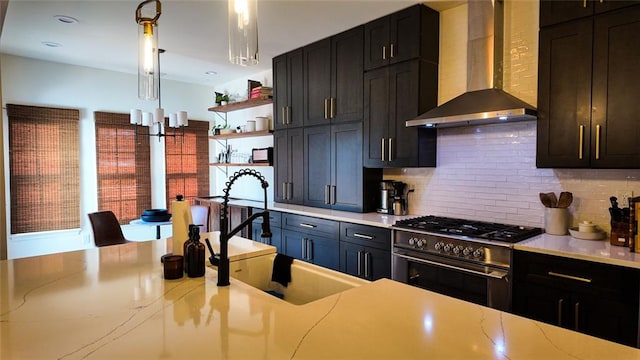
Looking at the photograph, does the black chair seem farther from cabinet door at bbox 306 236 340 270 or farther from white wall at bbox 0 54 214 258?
cabinet door at bbox 306 236 340 270

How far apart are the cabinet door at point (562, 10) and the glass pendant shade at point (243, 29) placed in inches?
84.9

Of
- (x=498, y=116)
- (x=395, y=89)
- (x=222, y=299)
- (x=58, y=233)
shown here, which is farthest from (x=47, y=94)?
(x=498, y=116)

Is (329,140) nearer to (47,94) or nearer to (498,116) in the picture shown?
(498,116)

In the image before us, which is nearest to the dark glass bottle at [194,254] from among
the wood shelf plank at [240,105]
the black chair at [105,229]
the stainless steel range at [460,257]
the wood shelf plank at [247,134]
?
the stainless steel range at [460,257]

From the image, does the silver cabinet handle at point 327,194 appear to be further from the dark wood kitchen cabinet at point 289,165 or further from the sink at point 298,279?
the sink at point 298,279

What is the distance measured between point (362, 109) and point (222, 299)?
2672mm

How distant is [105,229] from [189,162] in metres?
2.22

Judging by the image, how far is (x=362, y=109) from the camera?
12.1 ft

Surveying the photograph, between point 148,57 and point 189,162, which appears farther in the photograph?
point 189,162

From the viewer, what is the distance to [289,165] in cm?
461

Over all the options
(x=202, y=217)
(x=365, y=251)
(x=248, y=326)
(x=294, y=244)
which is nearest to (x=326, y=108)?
(x=294, y=244)

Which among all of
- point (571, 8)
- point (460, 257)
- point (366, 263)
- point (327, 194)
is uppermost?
point (571, 8)

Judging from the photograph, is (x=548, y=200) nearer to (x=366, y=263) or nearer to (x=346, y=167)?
(x=366, y=263)

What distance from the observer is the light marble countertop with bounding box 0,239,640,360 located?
100 centimetres
